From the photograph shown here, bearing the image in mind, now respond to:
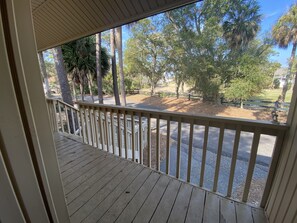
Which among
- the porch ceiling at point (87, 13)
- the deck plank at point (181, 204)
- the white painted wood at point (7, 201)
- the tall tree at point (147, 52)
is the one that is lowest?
the deck plank at point (181, 204)

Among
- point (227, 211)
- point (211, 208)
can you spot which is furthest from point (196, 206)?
point (227, 211)

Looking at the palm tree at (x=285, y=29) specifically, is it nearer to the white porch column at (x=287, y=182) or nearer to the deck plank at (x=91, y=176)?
the white porch column at (x=287, y=182)

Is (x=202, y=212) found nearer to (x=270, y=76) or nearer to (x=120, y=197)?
(x=120, y=197)

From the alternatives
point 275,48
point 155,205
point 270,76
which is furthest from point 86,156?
point 275,48

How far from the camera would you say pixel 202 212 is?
1.36 m

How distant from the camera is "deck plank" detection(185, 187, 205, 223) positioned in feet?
4.27

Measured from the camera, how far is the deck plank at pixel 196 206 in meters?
1.30

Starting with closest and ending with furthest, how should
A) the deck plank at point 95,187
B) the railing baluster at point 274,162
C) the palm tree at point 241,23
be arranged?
the railing baluster at point 274,162, the deck plank at point 95,187, the palm tree at point 241,23

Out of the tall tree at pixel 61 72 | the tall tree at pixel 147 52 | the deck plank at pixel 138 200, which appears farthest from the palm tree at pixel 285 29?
the tall tree at pixel 61 72

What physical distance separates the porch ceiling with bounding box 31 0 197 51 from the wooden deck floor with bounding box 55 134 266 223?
1984 mm

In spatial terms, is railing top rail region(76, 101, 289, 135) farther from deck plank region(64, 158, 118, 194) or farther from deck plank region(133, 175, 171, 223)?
deck plank region(64, 158, 118, 194)

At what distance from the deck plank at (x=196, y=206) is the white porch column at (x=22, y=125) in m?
1.18

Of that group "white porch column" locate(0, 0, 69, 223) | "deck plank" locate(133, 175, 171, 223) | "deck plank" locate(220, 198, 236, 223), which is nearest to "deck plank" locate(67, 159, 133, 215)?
"deck plank" locate(133, 175, 171, 223)

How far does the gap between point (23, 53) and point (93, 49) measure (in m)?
9.28
